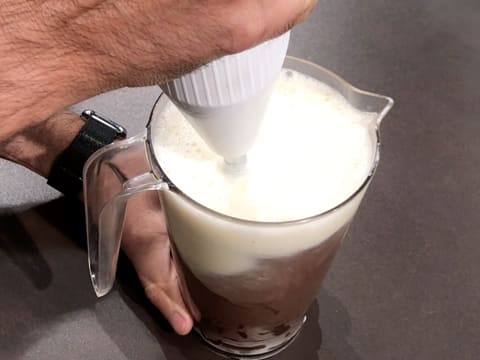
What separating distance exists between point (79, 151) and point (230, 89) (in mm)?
318

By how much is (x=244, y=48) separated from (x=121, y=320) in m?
0.29

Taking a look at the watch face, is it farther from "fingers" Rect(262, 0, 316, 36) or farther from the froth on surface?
"fingers" Rect(262, 0, 316, 36)

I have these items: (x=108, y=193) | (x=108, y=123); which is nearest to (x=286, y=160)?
(x=108, y=193)

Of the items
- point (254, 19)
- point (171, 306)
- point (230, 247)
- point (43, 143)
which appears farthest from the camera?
point (43, 143)

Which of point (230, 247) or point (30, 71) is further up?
point (30, 71)

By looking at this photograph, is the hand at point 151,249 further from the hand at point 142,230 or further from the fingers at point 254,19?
the fingers at point 254,19

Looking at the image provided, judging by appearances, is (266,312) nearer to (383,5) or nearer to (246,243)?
(246,243)

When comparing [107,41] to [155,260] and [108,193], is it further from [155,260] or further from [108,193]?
[155,260]

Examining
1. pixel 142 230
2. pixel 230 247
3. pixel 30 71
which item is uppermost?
pixel 30 71

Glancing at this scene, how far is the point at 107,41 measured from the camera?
0.32 metres

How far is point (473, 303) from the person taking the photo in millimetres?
534

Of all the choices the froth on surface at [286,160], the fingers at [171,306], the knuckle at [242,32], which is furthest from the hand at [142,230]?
the knuckle at [242,32]

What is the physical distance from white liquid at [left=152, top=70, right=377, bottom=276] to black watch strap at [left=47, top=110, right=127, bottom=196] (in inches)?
6.0

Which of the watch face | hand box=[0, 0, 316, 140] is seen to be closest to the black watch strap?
the watch face
